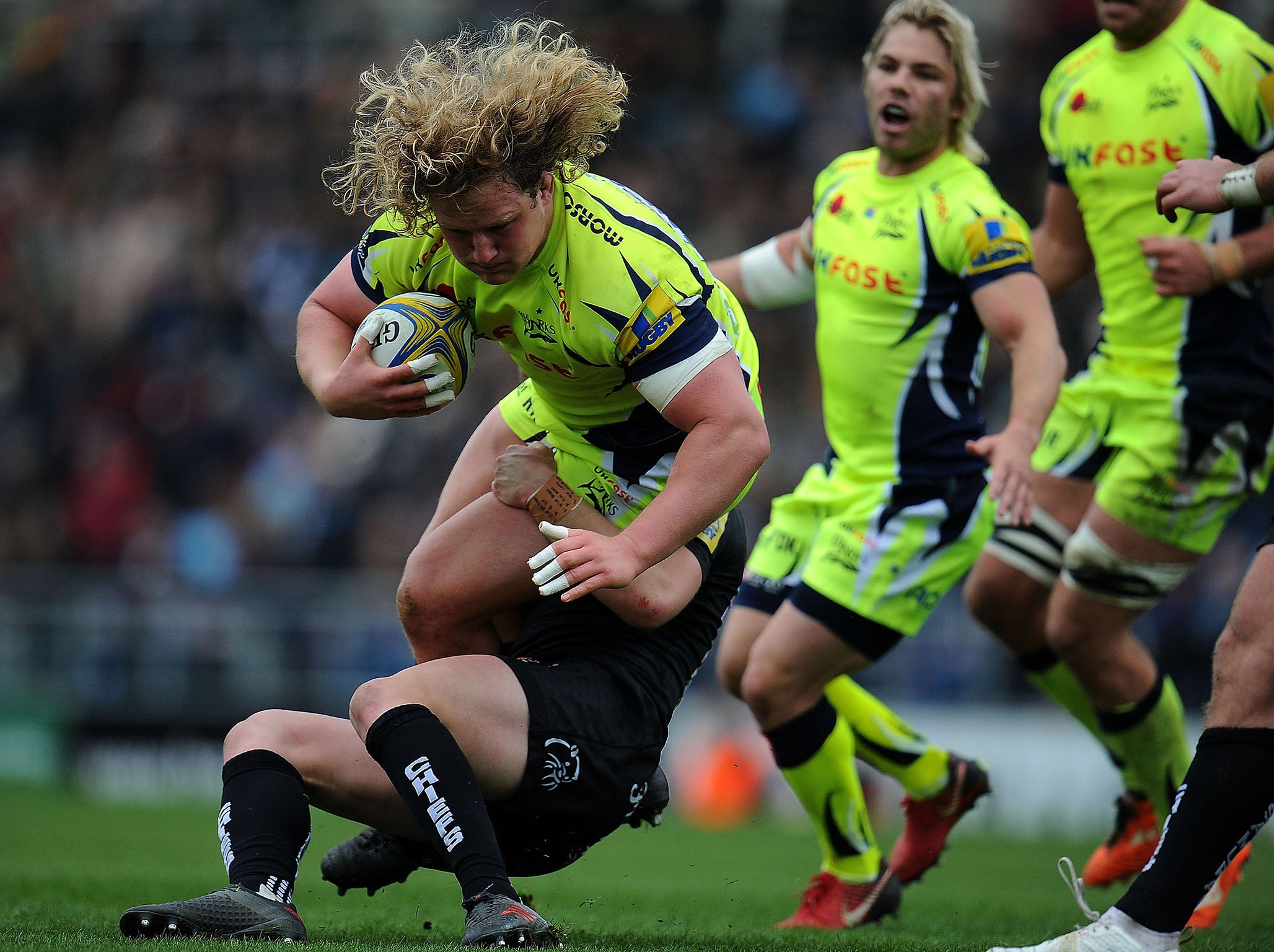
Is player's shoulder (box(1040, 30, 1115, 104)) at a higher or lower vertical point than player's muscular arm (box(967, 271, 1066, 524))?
higher

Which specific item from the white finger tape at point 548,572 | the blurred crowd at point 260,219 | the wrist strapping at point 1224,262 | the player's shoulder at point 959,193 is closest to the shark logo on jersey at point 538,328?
the white finger tape at point 548,572

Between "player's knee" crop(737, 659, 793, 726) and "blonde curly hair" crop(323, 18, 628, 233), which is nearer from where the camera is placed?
"blonde curly hair" crop(323, 18, 628, 233)

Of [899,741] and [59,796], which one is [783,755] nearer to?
[899,741]

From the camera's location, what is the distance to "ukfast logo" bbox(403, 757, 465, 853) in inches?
140

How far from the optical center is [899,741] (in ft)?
19.2

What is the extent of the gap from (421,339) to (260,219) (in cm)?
1248

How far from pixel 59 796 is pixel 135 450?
13.3ft

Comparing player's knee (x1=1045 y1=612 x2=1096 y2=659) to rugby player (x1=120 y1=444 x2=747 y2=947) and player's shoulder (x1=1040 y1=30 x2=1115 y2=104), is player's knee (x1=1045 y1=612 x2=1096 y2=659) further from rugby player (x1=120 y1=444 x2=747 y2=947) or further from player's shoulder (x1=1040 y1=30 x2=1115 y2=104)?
player's shoulder (x1=1040 y1=30 x2=1115 y2=104)

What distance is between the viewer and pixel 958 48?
570 centimetres

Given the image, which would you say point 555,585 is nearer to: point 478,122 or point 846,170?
point 478,122

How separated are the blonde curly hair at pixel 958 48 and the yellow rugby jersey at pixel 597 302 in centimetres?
197

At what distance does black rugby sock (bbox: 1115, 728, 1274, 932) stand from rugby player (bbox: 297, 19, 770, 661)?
1299mm

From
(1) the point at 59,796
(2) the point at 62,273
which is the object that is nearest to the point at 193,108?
(2) the point at 62,273

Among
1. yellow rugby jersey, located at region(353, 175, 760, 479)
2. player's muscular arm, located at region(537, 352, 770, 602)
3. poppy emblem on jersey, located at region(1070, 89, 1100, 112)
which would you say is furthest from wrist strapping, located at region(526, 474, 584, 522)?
poppy emblem on jersey, located at region(1070, 89, 1100, 112)
